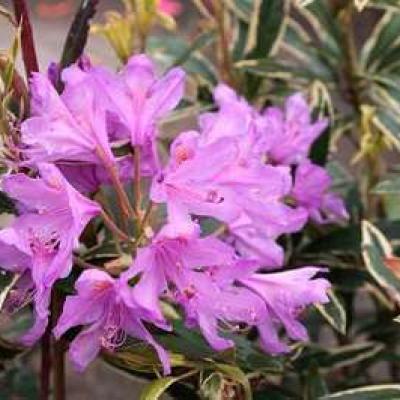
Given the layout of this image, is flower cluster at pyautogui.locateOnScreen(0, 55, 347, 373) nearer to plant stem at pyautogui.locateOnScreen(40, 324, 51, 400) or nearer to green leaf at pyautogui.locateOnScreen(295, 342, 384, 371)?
plant stem at pyautogui.locateOnScreen(40, 324, 51, 400)

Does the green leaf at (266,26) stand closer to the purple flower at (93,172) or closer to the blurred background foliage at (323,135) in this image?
the blurred background foliage at (323,135)

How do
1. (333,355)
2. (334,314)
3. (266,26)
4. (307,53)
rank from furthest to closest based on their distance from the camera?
(307,53), (266,26), (333,355), (334,314)

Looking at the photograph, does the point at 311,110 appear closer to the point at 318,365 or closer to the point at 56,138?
the point at 318,365

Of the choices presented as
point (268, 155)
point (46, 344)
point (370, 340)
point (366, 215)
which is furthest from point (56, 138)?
point (370, 340)

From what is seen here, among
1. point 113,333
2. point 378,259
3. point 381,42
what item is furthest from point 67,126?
point 381,42

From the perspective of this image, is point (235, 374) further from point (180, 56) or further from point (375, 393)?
point (180, 56)

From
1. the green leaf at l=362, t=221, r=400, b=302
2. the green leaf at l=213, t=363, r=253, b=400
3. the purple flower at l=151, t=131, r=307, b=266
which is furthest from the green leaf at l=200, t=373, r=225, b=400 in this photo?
the green leaf at l=362, t=221, r=400, b=302

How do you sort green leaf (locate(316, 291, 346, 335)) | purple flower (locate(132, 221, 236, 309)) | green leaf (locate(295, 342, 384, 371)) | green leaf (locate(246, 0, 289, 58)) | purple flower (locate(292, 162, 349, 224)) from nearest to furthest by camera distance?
purple flower (locate(132, 221, 236, 309)) < green leaf (locate(316, 291, 346, 335)) < purple flower (locate(292, 162, 349, 224)) < green leaf (locate(295, 342, 384, 371)) < green leaf (locate(246, 0, 289, 58))
